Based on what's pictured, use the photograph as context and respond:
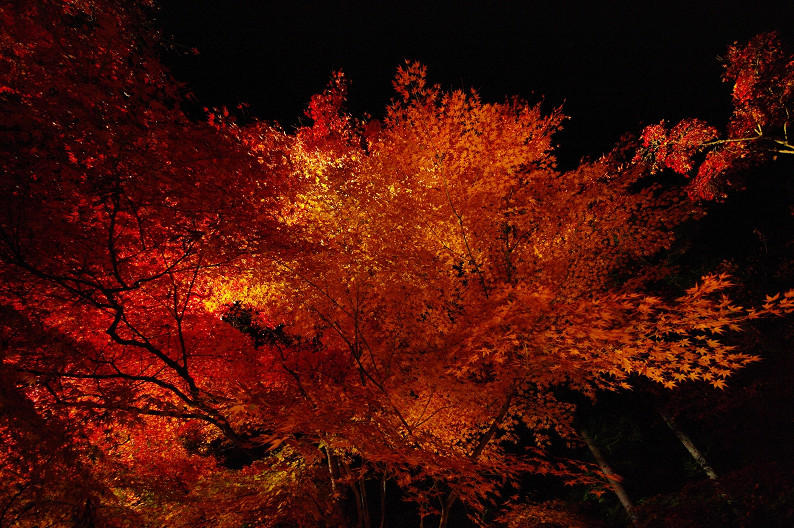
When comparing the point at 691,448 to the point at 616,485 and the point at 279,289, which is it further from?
the point at 279,289

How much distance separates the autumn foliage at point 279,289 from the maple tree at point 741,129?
0.08 meters

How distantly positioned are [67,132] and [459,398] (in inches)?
271

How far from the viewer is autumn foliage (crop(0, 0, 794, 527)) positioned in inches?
136

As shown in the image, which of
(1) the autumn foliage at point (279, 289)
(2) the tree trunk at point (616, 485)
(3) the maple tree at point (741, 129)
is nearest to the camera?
(1) the autumn foliage at point (279, 289)

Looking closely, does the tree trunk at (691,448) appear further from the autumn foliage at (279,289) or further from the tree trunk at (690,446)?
the autumn foliage at (279,289)

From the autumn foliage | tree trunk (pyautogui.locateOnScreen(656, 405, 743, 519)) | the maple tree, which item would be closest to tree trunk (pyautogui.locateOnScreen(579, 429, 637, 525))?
tree trunk (pyautogui.locateOnScreen(656, 405, 743, 519))

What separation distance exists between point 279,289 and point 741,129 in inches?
467

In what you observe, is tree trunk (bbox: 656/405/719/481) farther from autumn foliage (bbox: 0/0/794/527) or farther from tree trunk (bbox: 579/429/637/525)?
autumn foliage (bbox: 0/0/794/527)

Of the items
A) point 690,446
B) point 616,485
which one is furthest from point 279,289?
point 690,446

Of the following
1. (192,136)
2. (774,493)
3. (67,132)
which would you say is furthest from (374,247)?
(774,493)

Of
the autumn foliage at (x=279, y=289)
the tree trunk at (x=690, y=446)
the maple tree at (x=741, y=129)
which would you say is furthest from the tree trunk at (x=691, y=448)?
the maple tree at (x=741, y=129)

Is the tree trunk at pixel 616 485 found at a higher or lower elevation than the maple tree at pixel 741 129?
lower

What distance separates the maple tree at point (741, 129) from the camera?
772cm

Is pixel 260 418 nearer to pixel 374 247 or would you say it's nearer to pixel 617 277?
pixel 374 247
